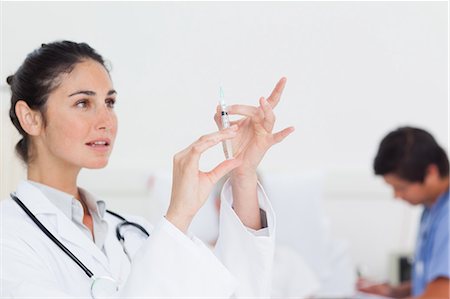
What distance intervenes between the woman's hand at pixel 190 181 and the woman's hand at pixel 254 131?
0.12 meters

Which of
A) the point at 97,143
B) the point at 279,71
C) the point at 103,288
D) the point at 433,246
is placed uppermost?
the point at 279,71

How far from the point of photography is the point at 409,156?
194 cm

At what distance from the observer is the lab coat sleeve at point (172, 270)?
0.84m

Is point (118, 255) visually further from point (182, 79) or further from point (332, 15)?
point (332, 15)

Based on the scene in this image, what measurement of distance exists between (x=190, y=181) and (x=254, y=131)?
22cm

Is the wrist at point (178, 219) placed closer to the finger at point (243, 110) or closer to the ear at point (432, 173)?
the finger at point (243, 110)

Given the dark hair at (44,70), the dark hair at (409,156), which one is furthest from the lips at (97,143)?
the dark hair at (409,156)

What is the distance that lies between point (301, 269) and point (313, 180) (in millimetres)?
513

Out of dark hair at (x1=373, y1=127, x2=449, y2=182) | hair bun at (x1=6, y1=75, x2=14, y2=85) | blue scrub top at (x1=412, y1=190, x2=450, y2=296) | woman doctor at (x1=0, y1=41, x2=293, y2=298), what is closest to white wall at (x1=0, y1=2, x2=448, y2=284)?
hair bun at (x1=6, y1=75, x2=14, y2=85)

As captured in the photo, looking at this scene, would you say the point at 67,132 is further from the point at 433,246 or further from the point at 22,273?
the point at 433,246

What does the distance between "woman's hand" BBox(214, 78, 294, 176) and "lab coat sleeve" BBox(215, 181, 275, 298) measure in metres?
0.07

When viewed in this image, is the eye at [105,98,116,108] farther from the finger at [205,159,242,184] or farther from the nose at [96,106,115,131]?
the finger at [205,159,242,184]

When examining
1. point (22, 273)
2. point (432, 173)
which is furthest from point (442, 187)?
point (22, 273)

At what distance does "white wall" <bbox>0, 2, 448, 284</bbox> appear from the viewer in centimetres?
181
